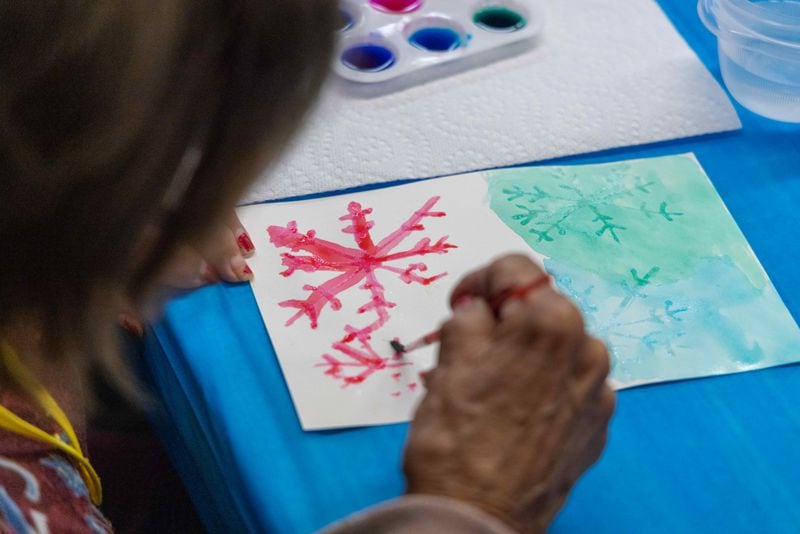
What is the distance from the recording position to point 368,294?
712mm

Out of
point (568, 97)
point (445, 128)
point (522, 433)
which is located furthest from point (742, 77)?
point (522, 433)

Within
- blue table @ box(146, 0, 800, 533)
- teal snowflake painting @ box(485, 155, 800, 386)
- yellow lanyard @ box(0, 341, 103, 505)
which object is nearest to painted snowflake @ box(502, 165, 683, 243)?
teal snowflake painting @ box(485, 155, 800, 386)

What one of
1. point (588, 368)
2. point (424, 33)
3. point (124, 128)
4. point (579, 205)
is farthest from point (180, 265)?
point (424, 33)

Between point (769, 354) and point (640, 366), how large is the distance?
0.11 m

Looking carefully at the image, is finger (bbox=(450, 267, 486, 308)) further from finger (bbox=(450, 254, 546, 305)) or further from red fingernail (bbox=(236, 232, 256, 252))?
red fingernail (bbox=(236, 232, 256, 252))

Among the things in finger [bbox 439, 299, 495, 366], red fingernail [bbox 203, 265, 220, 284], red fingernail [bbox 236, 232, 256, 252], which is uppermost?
finger [bbox 439, 299, 495, 366]

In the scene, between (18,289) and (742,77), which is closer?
(18,289)

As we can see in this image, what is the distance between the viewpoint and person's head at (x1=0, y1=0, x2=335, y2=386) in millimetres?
385

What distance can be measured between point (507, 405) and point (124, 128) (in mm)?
265

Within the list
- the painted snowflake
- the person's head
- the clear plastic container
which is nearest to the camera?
the person's head

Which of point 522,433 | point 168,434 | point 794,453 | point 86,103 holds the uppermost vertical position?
point 86,103

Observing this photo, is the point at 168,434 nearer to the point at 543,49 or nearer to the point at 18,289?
the point at 18,289

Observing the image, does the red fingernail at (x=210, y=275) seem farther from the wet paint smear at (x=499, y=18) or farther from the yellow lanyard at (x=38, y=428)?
the wet paint smear at (x=499, y=18)

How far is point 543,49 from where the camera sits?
1005 millimetres
